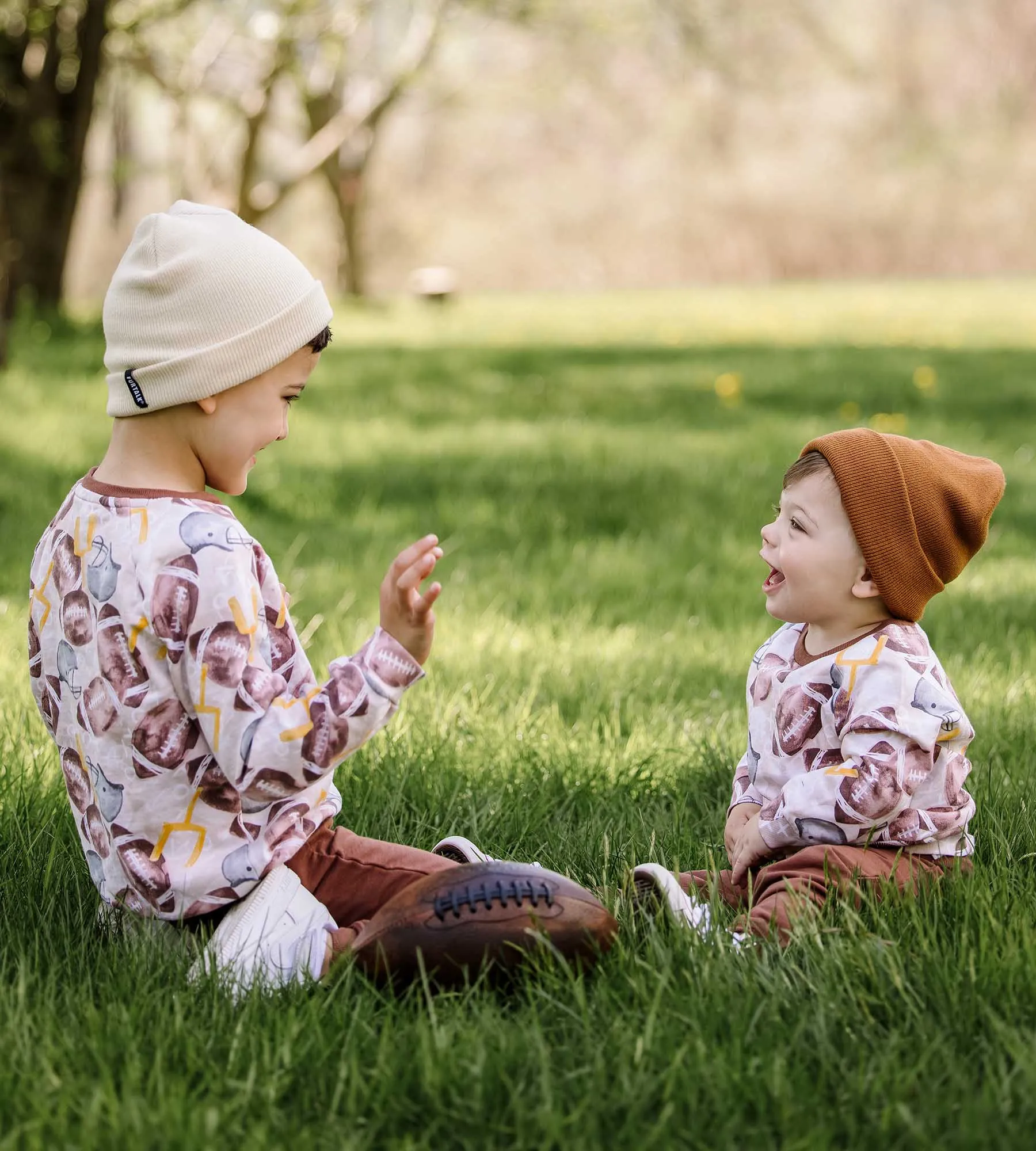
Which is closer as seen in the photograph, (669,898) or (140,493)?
(140,493)

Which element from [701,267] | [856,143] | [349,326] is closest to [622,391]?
[349,326]

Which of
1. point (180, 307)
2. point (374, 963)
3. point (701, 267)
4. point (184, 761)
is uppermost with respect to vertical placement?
point (180, 307)

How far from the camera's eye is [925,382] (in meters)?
9.93

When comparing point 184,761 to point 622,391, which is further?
point 622,391

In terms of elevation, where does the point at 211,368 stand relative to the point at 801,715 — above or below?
above

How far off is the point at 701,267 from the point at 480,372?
74.0 feet

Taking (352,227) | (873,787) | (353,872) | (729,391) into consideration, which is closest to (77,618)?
(353,872)

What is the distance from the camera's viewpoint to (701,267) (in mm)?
32219

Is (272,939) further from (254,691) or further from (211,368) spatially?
(211,368)

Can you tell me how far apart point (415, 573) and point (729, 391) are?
719cm

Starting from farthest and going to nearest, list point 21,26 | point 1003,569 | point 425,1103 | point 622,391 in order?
point 21,26 → point 622,391 → point 1003,569 → point 425,1103

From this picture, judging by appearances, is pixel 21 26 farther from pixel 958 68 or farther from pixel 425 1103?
pixel 958 68

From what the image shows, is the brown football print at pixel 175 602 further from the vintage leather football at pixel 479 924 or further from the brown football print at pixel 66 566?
the vintage leather football at pixel 479 924

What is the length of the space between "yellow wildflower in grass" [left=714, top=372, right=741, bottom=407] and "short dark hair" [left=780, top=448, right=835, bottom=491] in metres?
6.36
